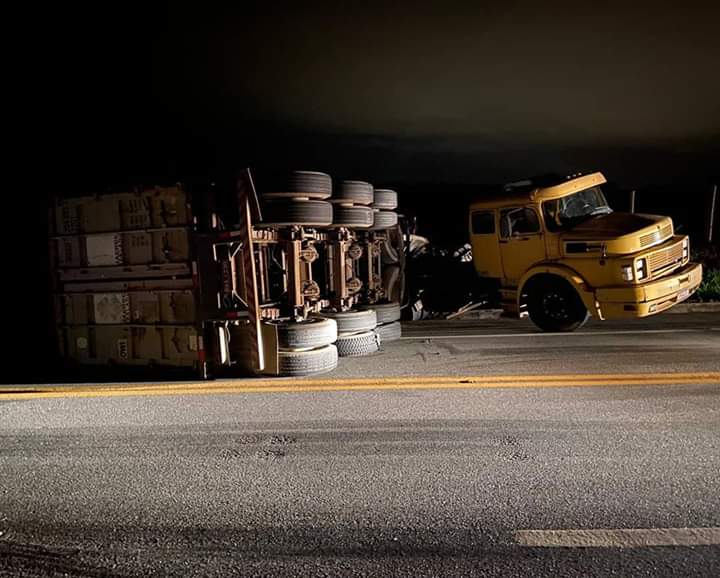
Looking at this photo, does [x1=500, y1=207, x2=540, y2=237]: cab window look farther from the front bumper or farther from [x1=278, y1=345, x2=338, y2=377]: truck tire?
[x1=278, y1=345, x2=338, y2=377]: truck tire

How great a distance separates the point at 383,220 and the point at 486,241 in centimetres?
195

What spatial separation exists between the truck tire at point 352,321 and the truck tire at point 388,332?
85cm

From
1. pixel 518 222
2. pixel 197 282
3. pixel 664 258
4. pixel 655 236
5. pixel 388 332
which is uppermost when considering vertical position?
pixel 518 222

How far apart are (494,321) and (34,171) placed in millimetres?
13241

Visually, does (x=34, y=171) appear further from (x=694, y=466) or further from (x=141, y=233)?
(x=694, y=466)

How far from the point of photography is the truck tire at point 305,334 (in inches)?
304

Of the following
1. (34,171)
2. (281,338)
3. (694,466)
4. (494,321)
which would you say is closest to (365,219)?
(281,338)

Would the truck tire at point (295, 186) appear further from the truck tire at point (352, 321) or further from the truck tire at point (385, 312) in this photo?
the truck tire at point (385, 312)

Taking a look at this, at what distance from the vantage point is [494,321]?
1306 cm

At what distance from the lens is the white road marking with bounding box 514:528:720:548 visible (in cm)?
323

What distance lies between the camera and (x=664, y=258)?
1001 cm

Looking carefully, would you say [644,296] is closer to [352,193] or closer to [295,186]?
[352,193]

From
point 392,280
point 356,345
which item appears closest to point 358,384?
point 356,345

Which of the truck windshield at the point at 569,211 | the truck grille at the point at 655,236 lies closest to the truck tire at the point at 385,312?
the truck windshield at the point at 569,211
